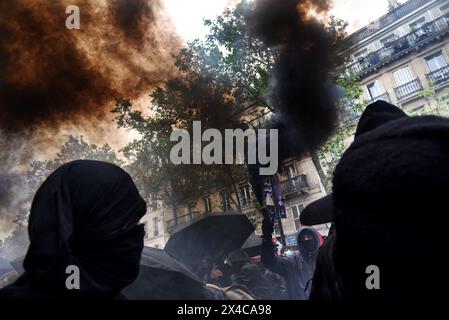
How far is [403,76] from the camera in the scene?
18234mm

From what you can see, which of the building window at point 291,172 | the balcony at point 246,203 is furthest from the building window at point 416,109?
the balcony at point 246,203

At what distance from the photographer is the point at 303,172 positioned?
21969mm

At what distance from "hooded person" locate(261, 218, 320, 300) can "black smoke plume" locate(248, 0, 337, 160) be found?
128 inches

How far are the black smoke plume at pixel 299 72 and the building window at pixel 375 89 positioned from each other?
36.5ft

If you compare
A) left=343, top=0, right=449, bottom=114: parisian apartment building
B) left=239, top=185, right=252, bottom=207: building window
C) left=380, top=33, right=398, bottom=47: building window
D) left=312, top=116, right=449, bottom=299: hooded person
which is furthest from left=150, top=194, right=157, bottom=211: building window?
left=380, top=33, right=398, bottom=47: building window

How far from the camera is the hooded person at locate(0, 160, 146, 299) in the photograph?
1.19 metres

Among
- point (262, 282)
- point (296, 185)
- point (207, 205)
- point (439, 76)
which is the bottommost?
point (262, 282)

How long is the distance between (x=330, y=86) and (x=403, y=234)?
997cm

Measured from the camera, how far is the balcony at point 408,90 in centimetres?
1742

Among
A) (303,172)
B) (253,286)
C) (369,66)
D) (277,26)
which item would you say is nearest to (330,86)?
(277,26)

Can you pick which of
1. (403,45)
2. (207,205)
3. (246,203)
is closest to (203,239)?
(207,205)

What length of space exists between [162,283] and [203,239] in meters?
4.08

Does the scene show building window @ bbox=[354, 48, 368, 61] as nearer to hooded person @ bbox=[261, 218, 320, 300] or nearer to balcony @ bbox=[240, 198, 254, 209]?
balcony @ bbox=[240, 198, 254, 209]

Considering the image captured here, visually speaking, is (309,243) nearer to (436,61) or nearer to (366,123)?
(366,123)
